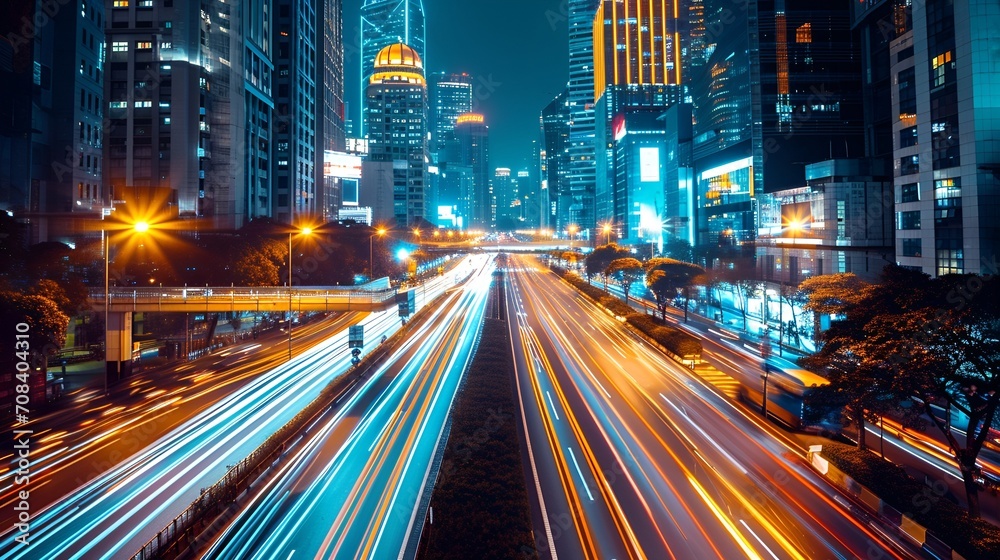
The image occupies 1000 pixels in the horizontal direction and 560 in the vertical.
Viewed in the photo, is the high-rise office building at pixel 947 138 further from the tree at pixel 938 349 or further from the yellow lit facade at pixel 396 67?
the yellow lit facade at pixel 396 67

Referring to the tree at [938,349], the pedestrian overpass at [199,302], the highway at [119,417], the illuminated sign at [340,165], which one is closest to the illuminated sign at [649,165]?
the illuminated sign at [340,165]

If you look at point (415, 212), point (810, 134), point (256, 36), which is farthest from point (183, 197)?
point (415, 212)

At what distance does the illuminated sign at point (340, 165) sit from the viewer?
120m

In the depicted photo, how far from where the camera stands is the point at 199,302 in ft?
123

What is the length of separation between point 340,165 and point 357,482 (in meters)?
112

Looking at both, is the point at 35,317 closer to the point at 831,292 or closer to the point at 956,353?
the point at 956,353

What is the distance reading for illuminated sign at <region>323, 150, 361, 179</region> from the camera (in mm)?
119500

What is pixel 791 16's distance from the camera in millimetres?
74000

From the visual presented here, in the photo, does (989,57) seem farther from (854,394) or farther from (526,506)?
(526,506)

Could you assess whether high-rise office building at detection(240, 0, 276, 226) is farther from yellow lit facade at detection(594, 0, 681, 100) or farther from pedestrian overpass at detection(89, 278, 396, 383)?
yellow lit facade at detection(594, 0, 681, 100)

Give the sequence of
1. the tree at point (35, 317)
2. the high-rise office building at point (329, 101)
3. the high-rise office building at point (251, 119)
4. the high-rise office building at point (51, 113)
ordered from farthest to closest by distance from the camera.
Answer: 1. the high-rise office building at point (329, 101)
2. the high-rise office building at point (251, 119)
3. the high-rise office building at point (51, 113)
4. the tree at point (35, 317)

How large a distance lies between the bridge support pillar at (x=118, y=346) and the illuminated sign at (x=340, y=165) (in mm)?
85101

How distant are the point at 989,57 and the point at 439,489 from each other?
42934 millimetres

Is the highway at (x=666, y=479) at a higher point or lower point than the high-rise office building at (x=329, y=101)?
lower
